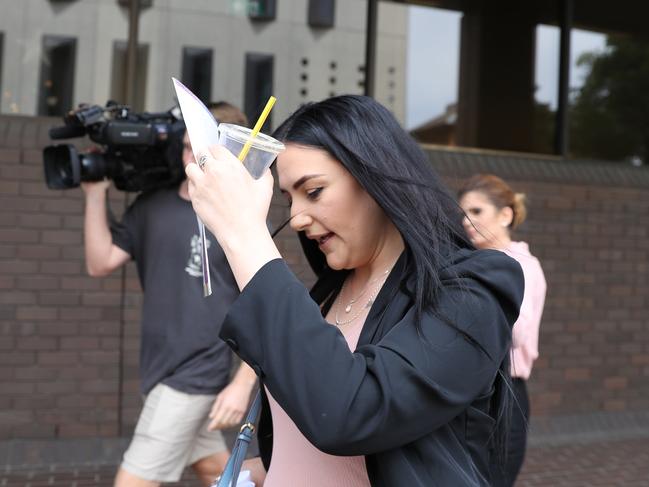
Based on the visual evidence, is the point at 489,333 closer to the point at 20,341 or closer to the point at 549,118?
the point at 20,341

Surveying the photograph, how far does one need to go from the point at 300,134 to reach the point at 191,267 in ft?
5.67

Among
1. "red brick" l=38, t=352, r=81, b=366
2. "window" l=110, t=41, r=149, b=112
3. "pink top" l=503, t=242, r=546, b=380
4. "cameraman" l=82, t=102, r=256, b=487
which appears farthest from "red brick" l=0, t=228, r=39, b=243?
"pink top" l=503, t=242, r=546, b=380

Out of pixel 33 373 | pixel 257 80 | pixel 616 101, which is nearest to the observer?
pixel 33 373

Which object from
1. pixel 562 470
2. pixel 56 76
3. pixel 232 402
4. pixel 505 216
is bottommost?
pixel 562 470

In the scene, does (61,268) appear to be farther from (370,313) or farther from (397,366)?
(397,366)

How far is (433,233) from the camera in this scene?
4.20 ft

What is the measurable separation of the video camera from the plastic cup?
6.06ft

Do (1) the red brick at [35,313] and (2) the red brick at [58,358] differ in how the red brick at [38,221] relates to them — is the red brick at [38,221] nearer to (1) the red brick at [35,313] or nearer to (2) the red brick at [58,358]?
(1) the red brick at [35,313]

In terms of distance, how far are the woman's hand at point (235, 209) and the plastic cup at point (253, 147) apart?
3 centimetres

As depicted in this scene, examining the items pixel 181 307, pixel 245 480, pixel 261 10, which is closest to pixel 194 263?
pixel 181 307

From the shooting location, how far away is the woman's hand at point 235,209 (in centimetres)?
115

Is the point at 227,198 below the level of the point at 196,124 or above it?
below

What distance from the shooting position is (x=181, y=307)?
9.68 feet

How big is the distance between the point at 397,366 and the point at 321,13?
522 cm
